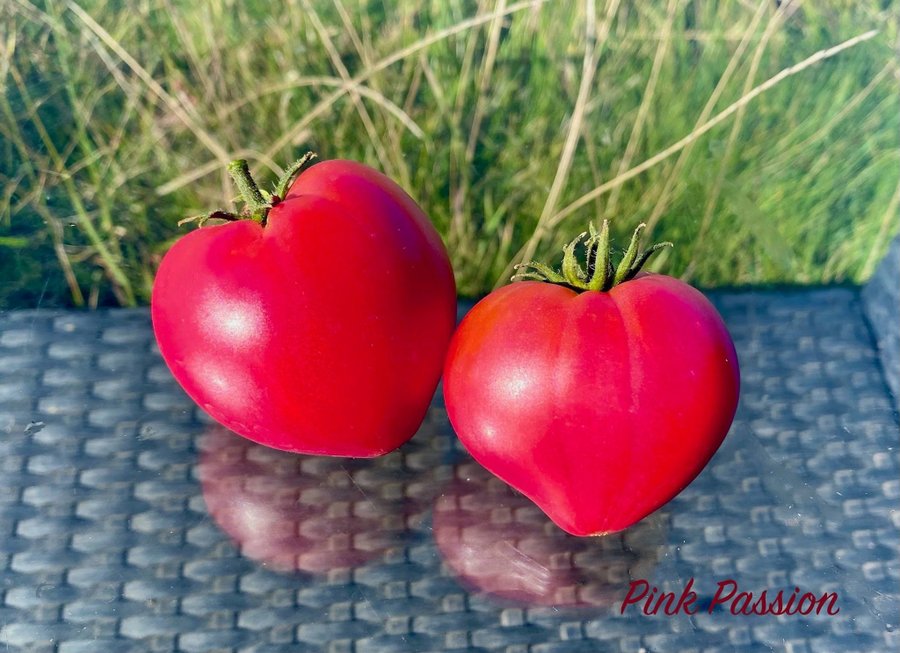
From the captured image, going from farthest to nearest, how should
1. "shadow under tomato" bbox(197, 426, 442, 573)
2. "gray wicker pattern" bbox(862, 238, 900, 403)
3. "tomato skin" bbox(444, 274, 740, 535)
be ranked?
"gray wicker pattern" bbox(862, 238, 900, 403) → "shadow under tomato" bbox(197, 426, 442, 573) → "tomato skin" bbox(444, 274, 740, 535)

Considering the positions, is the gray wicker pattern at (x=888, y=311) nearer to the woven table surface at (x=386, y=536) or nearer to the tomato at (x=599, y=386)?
the woven table surface at (x=386, y=536)

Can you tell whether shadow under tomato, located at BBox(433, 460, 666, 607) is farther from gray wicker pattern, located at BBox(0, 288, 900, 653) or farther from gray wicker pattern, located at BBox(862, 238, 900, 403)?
gray wicker pattern, located at BBox(862, 238, 900, 403)

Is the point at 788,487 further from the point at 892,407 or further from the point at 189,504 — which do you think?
the point at 189,504

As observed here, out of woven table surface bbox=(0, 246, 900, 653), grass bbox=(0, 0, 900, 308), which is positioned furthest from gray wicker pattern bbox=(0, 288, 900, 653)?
grass bbox=(0, 0, 900, 308)

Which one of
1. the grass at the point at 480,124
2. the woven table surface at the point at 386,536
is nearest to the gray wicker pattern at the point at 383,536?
the woven table surface at the point at 386,536

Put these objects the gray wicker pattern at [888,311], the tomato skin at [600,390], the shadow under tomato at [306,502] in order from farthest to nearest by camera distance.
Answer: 1. the gray wicker pattern at [888,311]
2. the shadow under tomato at [306,502]
3. the tomato skin at [600,390]

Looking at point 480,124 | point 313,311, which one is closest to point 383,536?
point 313,311

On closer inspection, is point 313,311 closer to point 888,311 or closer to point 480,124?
point 480,124
